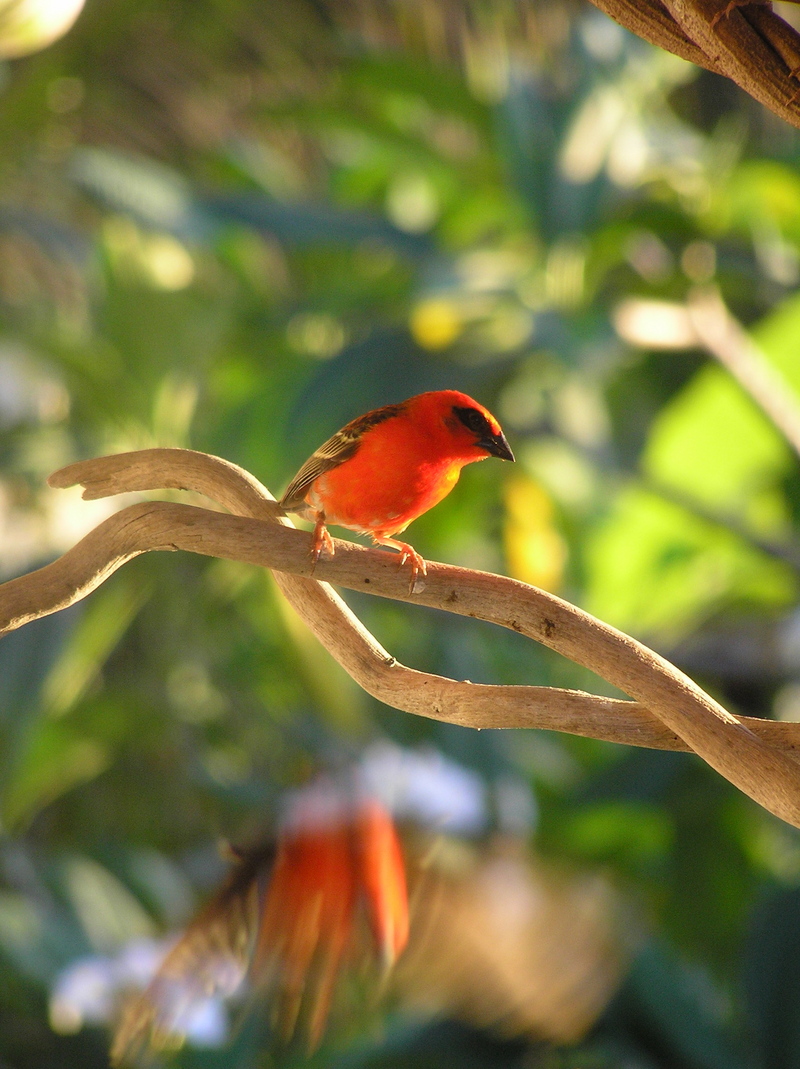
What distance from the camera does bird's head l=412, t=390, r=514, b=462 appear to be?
50.4 inches

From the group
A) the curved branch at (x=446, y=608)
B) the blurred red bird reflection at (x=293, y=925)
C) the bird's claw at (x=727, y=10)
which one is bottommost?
the blurred red bird reflection at (x=293, y=925)

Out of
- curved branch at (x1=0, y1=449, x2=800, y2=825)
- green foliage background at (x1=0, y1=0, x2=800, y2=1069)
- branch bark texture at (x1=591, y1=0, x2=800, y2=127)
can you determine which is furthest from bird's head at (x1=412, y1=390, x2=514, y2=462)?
green foliage background at (x1=0, y1=0, x2=800, y2=1069)

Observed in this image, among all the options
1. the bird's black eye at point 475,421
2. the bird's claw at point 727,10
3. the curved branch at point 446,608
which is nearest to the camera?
the bird's claw at point 727,10

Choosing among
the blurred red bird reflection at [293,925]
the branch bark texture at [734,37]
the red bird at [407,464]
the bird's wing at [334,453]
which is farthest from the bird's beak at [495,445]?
the blurred red bird reflection at [293,925]

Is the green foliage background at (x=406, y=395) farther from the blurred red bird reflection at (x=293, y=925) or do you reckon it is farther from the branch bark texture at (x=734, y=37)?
the branch bark texture at (x=734, y=37)

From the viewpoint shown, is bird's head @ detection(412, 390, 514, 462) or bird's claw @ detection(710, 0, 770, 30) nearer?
Answer: bird's claw @ detection(710, 0, 770, 30)

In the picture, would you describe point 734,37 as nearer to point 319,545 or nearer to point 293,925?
point 319,545

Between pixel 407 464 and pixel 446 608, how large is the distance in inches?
9.6

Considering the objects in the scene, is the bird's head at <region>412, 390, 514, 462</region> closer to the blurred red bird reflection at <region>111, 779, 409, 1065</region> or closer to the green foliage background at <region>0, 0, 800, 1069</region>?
the blurred red bird reflection at <region>111, 779, 409, 1065</region>

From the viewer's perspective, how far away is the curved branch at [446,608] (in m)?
1.04

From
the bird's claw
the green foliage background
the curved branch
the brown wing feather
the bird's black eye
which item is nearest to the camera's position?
the bird's claw

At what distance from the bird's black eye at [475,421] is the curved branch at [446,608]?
21 cm

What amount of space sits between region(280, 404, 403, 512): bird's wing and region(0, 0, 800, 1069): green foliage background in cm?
211

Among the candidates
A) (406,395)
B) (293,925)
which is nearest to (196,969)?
(293,925)
